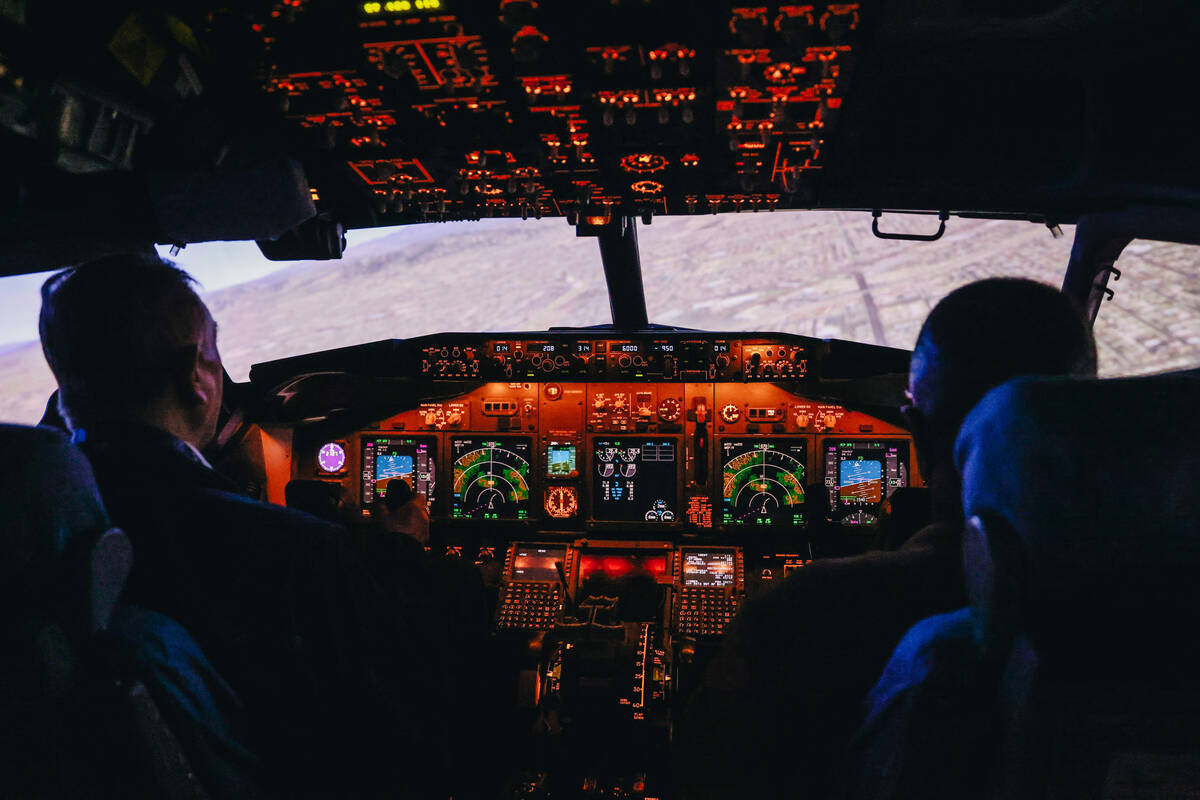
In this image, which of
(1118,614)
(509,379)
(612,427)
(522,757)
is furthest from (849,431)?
(1118,614)

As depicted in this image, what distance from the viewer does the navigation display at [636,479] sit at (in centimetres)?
300

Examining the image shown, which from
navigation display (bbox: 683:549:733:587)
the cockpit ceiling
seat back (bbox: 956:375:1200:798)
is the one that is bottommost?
navigation display (bbox: 683:549:733:587)

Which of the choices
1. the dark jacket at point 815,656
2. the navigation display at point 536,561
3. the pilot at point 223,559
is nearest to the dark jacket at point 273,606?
the pilot at point 223,559

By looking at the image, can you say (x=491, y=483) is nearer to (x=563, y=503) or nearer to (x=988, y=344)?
(x=563, y=503)

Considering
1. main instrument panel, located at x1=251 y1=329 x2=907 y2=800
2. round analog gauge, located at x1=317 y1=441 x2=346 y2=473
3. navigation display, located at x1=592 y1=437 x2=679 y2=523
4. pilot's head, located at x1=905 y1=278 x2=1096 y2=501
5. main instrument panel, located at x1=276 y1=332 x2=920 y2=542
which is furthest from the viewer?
round analog gauge, located at x1=317 y1=441 x2=346 y2=473

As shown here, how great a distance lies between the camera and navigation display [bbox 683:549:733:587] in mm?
2822

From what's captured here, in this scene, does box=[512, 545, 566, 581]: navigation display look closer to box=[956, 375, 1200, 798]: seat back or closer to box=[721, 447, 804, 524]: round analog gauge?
box=[721, 447, 804, 524]: round analog gauge

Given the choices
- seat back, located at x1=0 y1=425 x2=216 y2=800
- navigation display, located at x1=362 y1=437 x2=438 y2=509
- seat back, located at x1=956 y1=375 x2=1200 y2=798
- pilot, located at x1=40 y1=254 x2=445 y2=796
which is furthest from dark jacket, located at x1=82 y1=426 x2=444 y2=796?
navigation display, located at x1=362 y1=437 x2=438 y2=509

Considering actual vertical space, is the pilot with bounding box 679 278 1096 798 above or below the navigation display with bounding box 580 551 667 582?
above

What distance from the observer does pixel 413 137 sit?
218 cm

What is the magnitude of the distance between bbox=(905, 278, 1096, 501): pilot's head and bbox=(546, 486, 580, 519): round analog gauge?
2088 millimetres

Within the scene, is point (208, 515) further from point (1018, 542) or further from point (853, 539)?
point (853, 539)

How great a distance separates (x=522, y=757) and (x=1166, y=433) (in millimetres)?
2441

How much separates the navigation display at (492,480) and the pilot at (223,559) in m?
1.89
